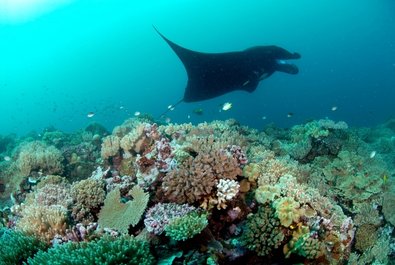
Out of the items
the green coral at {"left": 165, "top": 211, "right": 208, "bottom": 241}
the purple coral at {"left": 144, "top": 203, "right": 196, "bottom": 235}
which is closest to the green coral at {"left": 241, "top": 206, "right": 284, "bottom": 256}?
the green coral at {"left": 165, "top": 211, "right": 208, "bottom": 241}

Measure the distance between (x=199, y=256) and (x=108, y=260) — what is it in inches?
38.0

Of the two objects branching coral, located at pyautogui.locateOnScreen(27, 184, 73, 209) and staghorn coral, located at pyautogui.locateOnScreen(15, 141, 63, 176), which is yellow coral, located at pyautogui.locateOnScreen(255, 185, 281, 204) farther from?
staghorn coral, located at pyautogui.locateOnScreen(15, 141, 63, 176)

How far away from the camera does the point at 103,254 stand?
296 centimetres

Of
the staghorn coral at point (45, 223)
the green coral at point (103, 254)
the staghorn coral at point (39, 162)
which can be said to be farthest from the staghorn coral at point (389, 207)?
the staghorn coral at point (39, 162)

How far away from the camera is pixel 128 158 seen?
596cm

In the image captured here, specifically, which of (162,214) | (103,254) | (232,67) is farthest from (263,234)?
(232,67)

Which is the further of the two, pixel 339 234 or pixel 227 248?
pixel 339 234

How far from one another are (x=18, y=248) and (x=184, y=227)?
2051mm

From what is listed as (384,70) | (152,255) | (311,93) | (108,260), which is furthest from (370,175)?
(384,70)

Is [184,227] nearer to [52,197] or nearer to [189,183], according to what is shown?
[189,183]

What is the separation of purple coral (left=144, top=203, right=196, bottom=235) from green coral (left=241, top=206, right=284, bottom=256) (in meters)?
0.74

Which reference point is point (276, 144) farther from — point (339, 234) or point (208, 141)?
point (339, 234)

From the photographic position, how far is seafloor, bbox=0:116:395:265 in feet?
11.2

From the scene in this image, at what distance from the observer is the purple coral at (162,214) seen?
354 centimetres
